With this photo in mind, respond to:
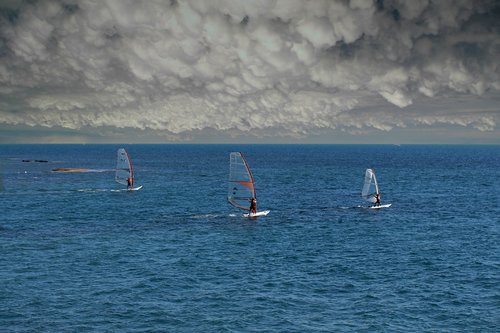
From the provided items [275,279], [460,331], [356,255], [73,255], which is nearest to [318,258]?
[356,255]

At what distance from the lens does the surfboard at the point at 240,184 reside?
282 feet

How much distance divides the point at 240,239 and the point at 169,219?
21408 mm

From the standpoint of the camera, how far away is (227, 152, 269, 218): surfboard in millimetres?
85938

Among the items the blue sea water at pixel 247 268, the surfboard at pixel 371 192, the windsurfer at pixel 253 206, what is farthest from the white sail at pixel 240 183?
the surfboard at pixel 371 192

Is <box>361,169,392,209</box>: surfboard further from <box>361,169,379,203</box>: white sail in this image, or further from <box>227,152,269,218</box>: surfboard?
<box>227,152,269,218</box>: surfboard

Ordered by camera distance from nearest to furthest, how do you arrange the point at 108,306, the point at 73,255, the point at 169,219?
the point at 108,306, the point at 73,255, the point at 169,219

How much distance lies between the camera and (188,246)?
2660 inches

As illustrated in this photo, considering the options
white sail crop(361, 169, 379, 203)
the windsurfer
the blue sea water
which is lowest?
the blue sea water

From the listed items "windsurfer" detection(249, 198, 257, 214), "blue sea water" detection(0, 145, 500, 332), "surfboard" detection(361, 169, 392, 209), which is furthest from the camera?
"surfboard" detection(361, 169, 392, 209)

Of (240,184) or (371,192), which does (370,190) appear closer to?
(371,192)

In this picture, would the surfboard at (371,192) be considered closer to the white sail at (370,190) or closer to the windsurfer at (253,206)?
the white sail at (370,190)

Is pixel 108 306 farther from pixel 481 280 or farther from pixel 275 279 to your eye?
pixel 481 280

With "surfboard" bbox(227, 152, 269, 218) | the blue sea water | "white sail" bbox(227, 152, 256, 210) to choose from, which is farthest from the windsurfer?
the blue sea water

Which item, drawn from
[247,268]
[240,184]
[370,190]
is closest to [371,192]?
[370,190]
